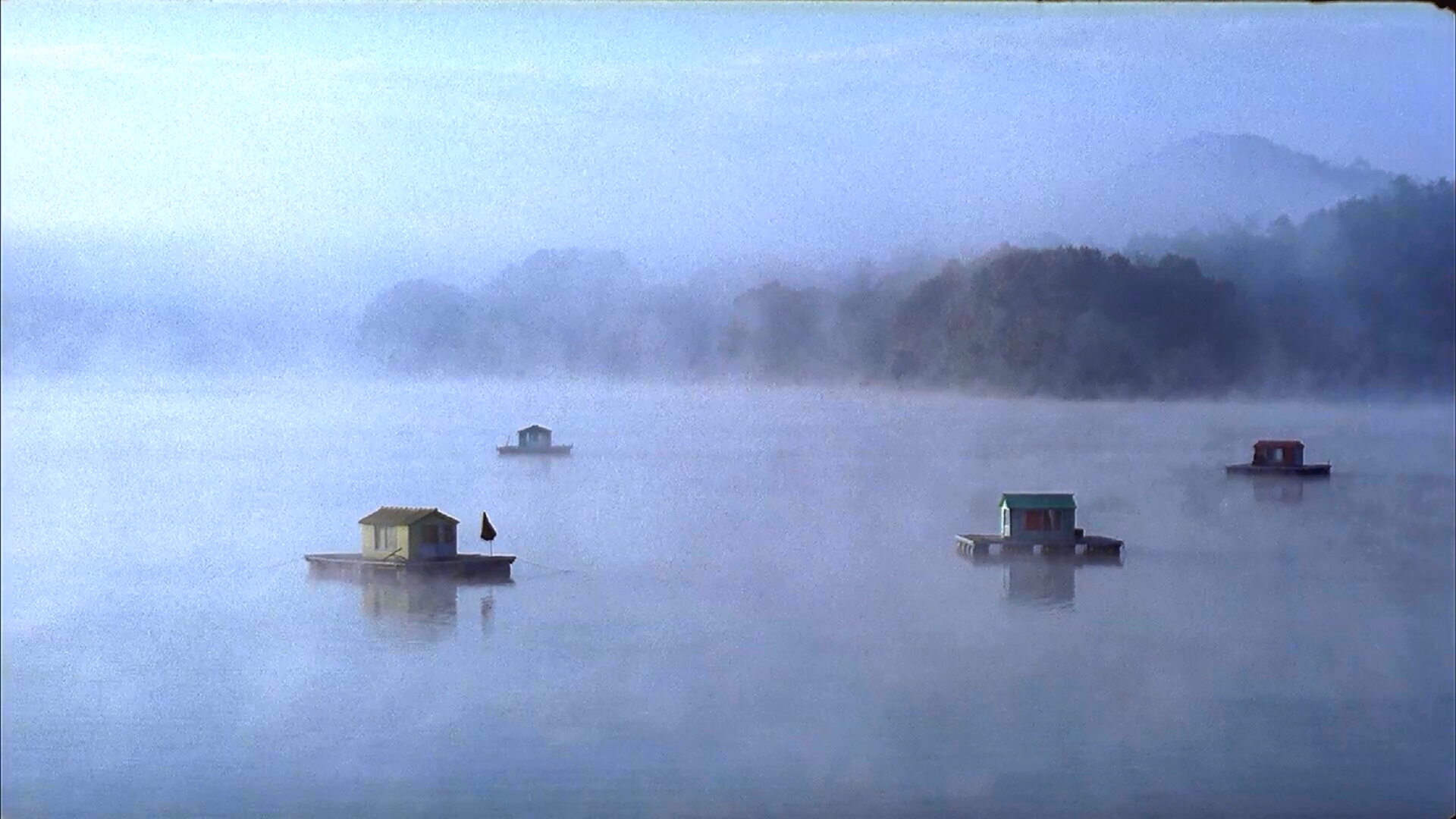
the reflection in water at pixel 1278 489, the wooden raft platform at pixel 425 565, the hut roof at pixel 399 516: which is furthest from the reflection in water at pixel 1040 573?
the hut roof at pixel 399 516

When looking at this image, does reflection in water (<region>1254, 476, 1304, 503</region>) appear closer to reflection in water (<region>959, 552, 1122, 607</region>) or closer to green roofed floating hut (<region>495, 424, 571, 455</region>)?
reflection in water (<region>959, 552, 1122, 607</region>)

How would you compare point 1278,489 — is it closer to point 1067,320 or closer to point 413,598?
point 1067,320

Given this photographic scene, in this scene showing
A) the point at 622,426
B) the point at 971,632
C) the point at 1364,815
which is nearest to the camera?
the point at 1364,815

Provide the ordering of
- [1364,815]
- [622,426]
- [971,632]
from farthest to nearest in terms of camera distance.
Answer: [622,426]
[971,632]
[1364,815]

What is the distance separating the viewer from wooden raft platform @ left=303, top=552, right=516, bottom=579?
603 centimetres

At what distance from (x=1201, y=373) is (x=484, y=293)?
311 cm

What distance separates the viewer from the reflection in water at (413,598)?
5980mm

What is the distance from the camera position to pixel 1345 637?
6.30 meters

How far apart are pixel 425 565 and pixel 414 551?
80 mm

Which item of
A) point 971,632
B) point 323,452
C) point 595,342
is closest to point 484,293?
point 595,342

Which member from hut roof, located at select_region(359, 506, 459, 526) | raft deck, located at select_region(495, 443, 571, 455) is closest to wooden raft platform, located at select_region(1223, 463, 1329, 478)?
raft deck, located at select_region(495, 443, 571, 455)

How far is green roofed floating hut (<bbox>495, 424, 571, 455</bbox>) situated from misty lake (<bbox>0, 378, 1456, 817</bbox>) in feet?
0.18

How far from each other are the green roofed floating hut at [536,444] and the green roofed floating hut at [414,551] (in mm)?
432

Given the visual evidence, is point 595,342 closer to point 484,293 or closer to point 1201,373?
point 484,293
